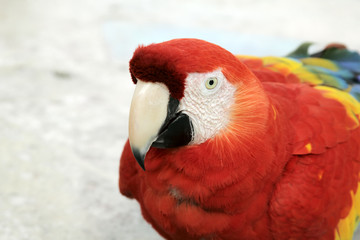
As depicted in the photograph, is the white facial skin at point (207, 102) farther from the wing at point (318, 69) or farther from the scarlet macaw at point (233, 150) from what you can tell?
the wing at point (318, 69)

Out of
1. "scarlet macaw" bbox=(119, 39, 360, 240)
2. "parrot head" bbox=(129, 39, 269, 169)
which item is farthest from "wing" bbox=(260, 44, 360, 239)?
"parrot head" bbox=(129, 39, 269, 169)

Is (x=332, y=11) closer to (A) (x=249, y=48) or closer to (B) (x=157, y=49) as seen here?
Answer: (A) (x=249, y=48)

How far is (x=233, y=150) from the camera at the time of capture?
943mm

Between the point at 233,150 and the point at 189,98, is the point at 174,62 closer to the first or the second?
the point at 189,98

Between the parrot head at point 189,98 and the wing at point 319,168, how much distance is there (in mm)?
191

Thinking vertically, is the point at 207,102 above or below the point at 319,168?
above

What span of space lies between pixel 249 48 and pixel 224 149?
185 cm

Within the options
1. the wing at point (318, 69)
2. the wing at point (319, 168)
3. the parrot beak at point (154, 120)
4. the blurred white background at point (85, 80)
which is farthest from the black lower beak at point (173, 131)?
the blurred white background at point (85, 80)

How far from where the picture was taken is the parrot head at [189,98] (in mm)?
865

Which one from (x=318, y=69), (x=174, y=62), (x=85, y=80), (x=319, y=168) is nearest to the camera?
(x=174, y=62)

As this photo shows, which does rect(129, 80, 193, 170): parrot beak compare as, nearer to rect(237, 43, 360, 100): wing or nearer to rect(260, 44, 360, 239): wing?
rect(260, 44, 360, 239): wing

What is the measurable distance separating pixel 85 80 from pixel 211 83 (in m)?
1.58

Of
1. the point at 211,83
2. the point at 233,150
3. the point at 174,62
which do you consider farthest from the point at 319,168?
the point at 174,62

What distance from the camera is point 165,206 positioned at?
1.03m
